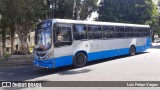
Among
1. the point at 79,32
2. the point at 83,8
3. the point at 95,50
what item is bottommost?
the point at 95,50

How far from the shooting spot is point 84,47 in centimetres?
1298

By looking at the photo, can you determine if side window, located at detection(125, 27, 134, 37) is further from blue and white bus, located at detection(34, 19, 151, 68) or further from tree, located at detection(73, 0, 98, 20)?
tree, located at detection(73, 0, 98, 20)

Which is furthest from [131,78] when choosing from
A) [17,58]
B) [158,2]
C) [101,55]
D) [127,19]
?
[158,2]

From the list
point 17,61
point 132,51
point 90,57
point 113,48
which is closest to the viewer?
→ point 90,57

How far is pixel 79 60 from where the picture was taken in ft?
41.7

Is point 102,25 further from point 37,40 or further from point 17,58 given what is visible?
point 17,58

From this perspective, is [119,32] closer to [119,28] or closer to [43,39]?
[119,28]

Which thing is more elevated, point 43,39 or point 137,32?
point 137,32

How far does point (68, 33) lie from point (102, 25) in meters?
3.13

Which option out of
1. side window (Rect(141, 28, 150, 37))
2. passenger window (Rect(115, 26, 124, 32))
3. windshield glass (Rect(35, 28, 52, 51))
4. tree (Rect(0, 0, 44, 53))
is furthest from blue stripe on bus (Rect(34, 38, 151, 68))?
tree (Rect(0, 0, 44, 53))

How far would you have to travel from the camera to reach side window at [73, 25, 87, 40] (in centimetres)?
1252

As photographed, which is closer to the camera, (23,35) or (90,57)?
(90,57)

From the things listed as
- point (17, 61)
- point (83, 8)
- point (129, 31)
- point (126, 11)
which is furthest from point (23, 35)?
point (126, 11)

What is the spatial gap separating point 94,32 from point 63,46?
9.43 feet
